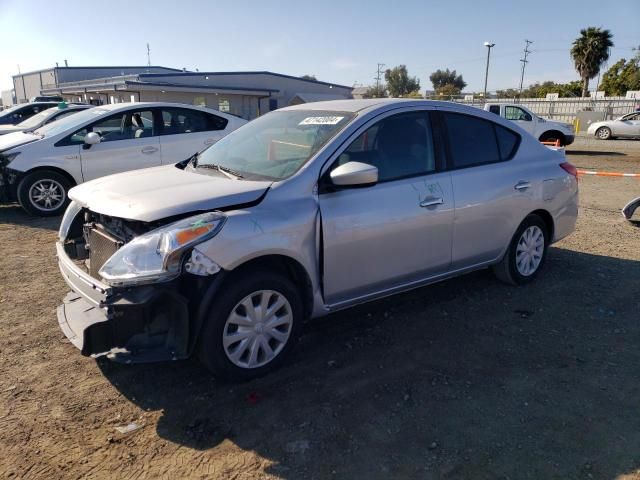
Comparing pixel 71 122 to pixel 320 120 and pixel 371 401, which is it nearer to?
pixel 320 120

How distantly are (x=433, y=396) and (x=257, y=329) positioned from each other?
1.19m

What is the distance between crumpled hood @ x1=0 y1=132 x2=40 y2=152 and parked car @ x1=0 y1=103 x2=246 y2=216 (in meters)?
0.03

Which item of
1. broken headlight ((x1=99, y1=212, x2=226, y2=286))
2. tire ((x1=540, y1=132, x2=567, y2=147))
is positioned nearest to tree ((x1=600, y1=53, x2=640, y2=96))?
tire ((x1=540, y1=132, x2=567, y2=147))

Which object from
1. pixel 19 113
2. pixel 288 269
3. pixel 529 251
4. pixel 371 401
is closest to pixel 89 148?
pixel 288 269

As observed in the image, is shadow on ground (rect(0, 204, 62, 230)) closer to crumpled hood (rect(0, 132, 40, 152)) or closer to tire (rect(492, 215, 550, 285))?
crumpled hood (rect(0, 132, 40, 152))

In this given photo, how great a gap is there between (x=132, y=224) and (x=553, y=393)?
113 inches

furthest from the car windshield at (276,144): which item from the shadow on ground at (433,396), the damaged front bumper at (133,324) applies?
the shadow on ground at (433,396)

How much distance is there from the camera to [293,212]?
3.33 metres

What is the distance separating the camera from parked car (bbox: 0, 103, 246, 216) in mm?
7816

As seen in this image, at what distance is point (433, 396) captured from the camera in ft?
10.6

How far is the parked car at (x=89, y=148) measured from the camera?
7816 mm

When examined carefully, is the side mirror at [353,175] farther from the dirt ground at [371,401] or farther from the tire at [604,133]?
the tire at [604,133]

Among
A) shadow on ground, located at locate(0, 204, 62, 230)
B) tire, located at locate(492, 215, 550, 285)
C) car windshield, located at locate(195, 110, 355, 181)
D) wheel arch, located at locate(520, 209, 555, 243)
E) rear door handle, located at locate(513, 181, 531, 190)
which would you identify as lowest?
shadow on ground, located at locate(0, 204, 62, 230)

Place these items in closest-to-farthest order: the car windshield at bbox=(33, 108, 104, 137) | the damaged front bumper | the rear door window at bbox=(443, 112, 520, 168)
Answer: the damaged front bumper
the rear door window at bbox=(443, 112, 520, 168)
the car windshield at bbox=(33, 108, 104, 137)
